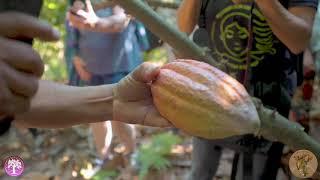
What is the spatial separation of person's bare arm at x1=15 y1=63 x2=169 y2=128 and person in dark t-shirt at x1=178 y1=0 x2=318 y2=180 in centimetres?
30

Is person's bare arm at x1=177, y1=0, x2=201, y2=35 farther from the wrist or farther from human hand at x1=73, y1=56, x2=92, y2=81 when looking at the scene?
human hand at x1=73, y1=56, x2=92, y2=81

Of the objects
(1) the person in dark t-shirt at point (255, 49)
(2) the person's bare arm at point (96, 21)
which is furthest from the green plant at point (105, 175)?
(1) the person in dark t-shirt at point (255, 49)

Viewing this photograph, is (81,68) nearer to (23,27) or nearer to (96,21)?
(96,21)

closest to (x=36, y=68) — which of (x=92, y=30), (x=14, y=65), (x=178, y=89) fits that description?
(x=14, y=65)

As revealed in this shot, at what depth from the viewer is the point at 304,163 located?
887 millimetres

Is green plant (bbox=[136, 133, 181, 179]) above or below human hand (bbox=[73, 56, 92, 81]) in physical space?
below

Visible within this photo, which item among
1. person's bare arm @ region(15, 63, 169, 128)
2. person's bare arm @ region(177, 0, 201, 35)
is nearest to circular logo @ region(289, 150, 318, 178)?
person's bare arm @ region(15, 63, 169, 128)

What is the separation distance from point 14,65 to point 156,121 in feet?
1.33

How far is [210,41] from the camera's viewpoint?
125 centimetres

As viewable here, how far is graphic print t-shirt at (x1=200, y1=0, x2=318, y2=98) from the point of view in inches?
46.1

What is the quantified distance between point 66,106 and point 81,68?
127 centimetres

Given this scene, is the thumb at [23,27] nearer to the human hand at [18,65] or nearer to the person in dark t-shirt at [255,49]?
the human hand at [18,65]

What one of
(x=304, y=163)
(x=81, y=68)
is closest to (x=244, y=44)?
(x=304, y=163)

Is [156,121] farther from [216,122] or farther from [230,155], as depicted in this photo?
[230,155]
